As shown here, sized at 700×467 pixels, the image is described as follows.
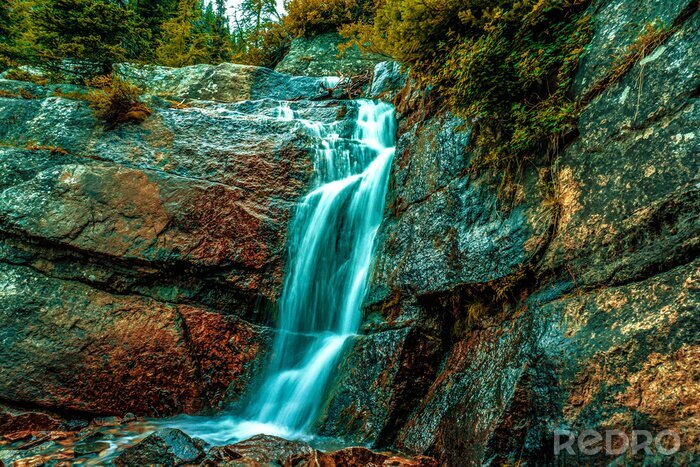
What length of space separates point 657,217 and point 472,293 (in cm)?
172

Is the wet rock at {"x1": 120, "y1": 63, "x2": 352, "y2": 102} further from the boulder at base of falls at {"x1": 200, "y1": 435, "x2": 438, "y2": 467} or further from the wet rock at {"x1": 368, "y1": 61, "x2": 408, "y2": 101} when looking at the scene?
the boulder at base of falls at {"x1": 200, "y1": 435, "x2": 438, "y2": 467}

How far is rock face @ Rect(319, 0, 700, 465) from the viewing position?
2.36m

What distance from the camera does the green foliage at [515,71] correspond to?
3.51m

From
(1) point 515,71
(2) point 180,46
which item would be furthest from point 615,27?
(2) point 180,46

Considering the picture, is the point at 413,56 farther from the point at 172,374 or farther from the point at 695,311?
the point at 172,374

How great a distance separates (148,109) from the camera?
263 inches

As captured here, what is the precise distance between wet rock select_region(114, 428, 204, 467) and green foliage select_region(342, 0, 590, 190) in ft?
12.5

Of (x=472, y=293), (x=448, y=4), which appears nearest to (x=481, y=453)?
(x=472, y=293)

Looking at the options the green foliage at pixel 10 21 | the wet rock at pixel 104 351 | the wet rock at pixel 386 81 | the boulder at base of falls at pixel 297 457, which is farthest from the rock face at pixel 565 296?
the green foliage at pixel 10 21

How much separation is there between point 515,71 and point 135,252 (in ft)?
16.9

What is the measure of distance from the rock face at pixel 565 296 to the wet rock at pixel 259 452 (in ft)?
2.21

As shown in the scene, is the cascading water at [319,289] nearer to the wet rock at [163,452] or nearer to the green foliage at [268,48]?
the wet rock at [163,452]

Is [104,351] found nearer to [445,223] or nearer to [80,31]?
[445,223]

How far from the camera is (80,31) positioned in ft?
24.4
